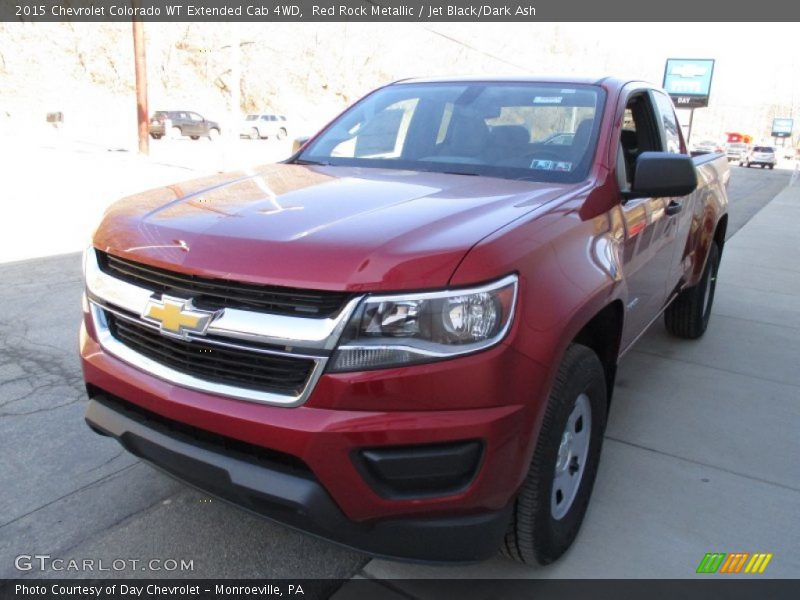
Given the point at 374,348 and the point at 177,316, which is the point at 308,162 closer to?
the point at 177,316

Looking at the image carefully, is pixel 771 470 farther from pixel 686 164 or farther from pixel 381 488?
pixel 381 488

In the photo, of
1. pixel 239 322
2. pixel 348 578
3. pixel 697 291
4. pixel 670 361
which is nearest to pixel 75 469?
pixel 348 578

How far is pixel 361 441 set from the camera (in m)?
1.84

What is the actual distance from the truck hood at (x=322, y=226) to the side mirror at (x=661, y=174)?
1.19 ft

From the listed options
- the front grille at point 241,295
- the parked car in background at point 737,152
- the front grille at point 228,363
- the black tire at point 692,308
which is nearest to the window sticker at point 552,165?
the front grille at point 241,295

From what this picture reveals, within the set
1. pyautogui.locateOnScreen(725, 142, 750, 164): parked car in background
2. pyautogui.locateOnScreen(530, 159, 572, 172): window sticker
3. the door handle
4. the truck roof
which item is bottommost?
pyautogui.locateOnScreen(725, 142, 750, 164): parked car in background

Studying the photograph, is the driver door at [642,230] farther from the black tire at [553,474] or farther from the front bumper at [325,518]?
the front bumper at [325,518]

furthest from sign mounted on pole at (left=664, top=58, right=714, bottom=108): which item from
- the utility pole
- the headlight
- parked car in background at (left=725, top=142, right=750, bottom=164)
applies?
the headlight

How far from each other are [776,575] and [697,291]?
2.79 m

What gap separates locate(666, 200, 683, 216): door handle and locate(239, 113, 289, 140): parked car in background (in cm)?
3755

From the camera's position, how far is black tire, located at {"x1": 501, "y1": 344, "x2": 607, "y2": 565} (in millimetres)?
2137

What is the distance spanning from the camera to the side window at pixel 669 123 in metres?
4.04

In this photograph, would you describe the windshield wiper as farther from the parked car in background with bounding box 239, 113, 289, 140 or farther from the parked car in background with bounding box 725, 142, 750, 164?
the parked car in background with bounding box 725, 142, 750, 164

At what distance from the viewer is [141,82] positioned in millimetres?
22109
